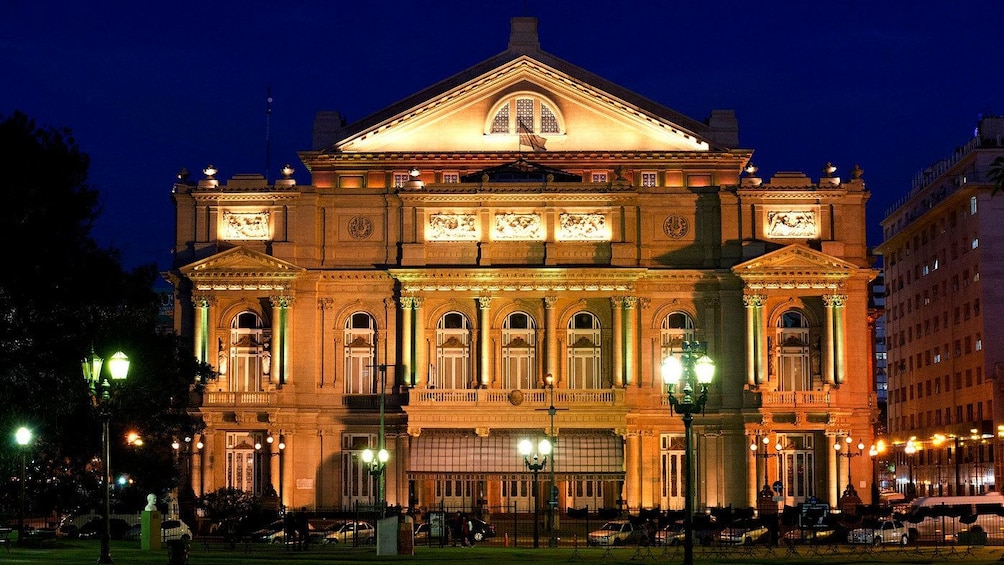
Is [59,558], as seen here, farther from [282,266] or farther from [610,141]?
[610,141]

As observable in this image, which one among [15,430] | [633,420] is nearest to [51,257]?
[15,430]

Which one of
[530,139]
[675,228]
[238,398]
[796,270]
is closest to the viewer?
[238,398]

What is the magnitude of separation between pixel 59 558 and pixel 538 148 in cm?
4698

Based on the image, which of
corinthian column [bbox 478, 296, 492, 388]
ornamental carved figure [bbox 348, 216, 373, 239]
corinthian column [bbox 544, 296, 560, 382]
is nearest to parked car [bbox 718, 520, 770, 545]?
corinthian column [bbox 544, 296, 560, 382]

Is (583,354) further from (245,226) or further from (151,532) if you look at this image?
(151,532)

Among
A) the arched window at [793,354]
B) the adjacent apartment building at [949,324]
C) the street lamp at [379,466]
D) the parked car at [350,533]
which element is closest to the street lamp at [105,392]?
the parked car at [350,533]

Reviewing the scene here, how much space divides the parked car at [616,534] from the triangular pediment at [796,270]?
1881cm

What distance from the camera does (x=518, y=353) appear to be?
277ft

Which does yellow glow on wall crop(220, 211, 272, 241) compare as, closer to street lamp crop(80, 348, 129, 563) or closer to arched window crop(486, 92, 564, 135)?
arched window crop(486, 92, 564, 135)

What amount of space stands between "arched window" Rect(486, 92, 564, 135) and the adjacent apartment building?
1343 inches

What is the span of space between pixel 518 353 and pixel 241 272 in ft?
45.5

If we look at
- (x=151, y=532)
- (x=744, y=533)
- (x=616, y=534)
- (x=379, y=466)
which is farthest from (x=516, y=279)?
(x=151, y=532)

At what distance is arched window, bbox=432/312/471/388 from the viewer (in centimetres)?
8444

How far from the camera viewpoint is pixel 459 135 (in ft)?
290
